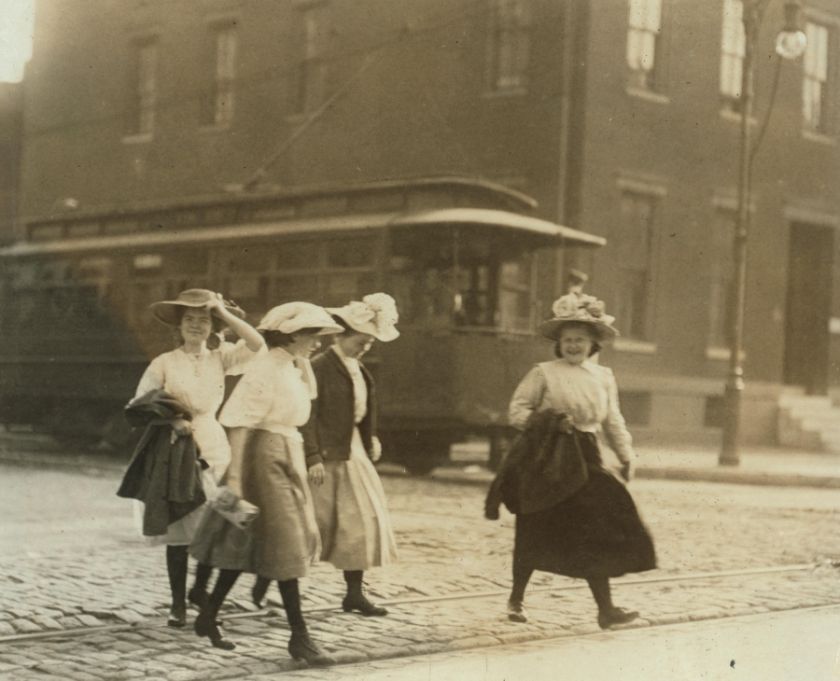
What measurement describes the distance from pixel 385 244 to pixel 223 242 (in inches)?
81.6

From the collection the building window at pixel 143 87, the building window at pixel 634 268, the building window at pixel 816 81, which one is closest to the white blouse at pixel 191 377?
the building window at pixel 143 87

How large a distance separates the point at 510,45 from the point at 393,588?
10464mm

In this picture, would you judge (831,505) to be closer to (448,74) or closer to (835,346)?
(835,346)

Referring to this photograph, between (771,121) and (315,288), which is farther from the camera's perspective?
(771,121)

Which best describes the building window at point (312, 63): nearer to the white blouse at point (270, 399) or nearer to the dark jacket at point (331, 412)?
the dark jacket at point (331, 412)

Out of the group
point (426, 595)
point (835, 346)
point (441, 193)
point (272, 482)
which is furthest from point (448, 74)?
point (272, 482)

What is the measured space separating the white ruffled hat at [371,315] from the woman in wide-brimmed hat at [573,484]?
2.60ft

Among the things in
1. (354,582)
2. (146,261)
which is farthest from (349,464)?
(146,261)

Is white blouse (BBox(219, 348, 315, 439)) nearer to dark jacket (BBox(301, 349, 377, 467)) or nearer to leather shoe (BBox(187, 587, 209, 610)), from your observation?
dark jacket (BBox(301, 349, 377, 467))

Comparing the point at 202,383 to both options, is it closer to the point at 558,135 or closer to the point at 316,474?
the point at 316,474

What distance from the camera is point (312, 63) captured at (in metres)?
14.4

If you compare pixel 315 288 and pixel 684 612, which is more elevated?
pixel 315 288

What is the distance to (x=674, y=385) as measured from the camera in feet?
A: 57.2

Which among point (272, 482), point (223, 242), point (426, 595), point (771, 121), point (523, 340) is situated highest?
point (771, 121)
